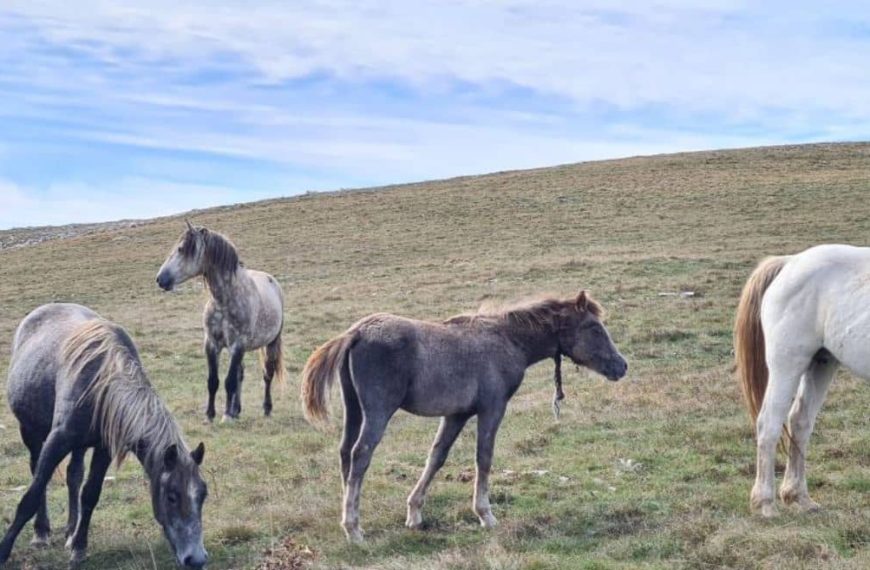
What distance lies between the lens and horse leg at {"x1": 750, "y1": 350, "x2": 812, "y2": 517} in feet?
23.1

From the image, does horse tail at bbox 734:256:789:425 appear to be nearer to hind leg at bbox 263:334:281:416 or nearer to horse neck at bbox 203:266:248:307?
hind leg at bbox 263:334:281:416

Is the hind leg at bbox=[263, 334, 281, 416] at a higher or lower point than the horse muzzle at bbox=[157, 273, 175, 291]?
lower

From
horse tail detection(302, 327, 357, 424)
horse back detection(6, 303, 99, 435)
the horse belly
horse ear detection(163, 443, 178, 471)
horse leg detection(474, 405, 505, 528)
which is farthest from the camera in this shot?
horse back detection(6, 303, 99, 435)

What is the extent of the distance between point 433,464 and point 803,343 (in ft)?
10.7

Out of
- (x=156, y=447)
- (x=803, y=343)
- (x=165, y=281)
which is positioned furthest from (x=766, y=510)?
(x=165, y=281)

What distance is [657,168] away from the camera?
176 ft

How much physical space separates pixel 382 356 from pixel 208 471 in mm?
3718

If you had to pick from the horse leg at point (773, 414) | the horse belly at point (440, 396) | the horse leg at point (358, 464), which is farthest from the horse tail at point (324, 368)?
the horse leg at point (773, 414)

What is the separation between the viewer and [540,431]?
34.8ft

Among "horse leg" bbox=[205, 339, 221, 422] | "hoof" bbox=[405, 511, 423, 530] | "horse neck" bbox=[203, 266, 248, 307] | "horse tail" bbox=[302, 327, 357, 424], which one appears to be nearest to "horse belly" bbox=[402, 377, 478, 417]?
"horse tail" bbox=[302, 327, 357, 424]

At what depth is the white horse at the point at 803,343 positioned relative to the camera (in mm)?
6863

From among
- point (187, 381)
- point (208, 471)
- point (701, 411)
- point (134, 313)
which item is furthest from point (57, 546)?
point (134, 313)

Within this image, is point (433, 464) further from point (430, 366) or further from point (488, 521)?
point (430, 366)

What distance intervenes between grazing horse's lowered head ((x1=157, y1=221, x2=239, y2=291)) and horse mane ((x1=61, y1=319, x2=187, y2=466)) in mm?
5755
